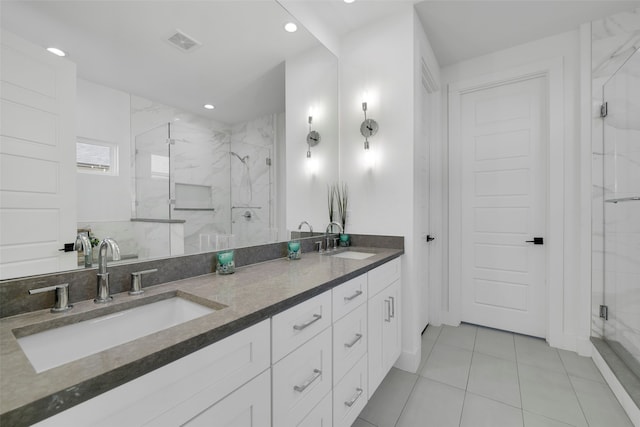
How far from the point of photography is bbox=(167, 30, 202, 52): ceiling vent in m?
1.24

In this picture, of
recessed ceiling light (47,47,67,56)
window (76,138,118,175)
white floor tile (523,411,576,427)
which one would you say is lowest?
white floor tile (523,411,576,427)

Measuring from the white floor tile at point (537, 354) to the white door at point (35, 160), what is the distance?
300cm

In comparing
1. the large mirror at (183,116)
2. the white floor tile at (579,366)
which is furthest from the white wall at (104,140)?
the white floor tile at (579,366)

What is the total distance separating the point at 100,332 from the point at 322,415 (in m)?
0.90

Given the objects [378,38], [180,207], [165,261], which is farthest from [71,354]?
[378,38]

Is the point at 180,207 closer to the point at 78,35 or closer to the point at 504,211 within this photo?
the point at 78,35

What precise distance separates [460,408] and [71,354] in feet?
6.49

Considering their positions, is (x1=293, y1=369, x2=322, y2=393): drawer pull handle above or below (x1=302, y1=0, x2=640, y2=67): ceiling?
→ below

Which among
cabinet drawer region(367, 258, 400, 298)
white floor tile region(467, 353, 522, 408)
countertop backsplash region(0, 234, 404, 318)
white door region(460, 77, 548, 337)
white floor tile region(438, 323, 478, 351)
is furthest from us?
white door region(460, 77, 548, 337)

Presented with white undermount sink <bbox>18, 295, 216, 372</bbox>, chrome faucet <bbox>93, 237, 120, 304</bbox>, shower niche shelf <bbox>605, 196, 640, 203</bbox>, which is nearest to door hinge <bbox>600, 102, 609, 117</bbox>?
shower niche shelf <bbox>605, 196, 640, 203</bbox>

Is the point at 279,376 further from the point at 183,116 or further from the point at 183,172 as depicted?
the point at 183,116

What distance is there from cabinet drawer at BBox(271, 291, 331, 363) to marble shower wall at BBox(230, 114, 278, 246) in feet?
2.26

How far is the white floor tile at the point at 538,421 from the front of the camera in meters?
1.52

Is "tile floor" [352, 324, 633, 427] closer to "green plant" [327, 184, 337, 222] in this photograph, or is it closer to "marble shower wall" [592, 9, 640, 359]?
"marble shower wall" [592, 9, 640, 359]
